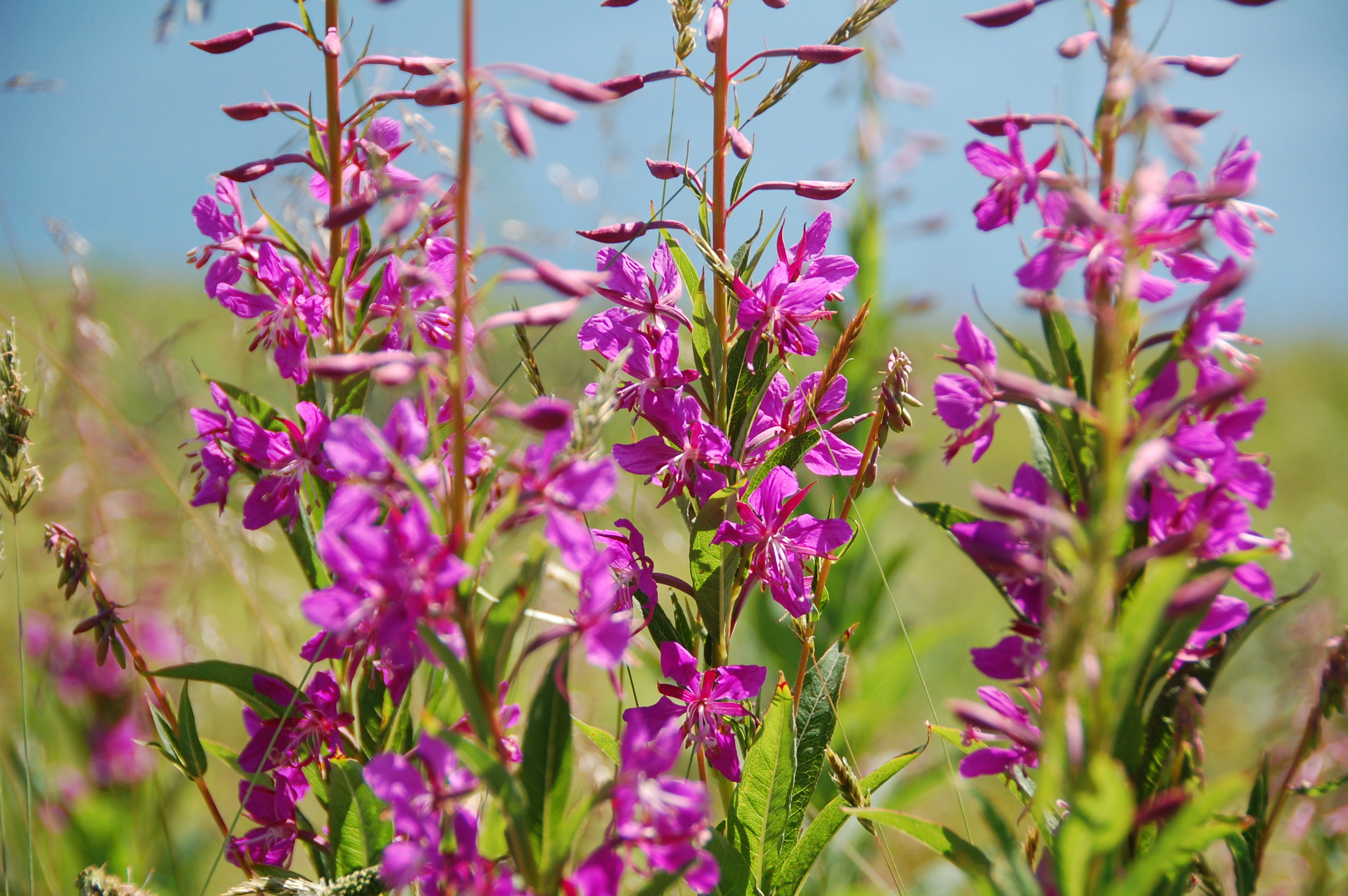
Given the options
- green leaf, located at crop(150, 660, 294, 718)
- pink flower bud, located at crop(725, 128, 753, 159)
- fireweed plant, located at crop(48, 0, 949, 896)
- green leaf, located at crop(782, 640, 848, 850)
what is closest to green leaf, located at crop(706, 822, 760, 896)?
fireweed plant, located at crop(48, 0, 949, 896)

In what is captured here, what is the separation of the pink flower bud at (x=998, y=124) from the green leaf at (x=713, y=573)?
0.61 metres

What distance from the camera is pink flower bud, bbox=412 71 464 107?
93 cm

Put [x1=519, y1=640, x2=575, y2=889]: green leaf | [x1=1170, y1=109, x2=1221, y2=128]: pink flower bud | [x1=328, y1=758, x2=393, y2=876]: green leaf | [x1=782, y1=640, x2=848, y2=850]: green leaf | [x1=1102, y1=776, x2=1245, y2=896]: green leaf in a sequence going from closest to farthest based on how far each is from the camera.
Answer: [x1=1102, y1=776, x2=1245, y2=896]: green leaf, [x1=519, y1=640, x2=575, y2=889]: green leaf, [x1=1170, y1=109, x2=1221, y2=128]: pink flower bud, [x1=328, y1=758, x2=393, y2=876]: green leaf, [x1=782, y1=640, x2=848, y2=850]: green leaf

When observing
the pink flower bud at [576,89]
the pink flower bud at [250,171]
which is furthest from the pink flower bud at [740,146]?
the pink flower bud at [250,171]

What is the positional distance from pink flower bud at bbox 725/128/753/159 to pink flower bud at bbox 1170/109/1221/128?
1.81 feet

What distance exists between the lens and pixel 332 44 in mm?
1237

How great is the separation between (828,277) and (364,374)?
73 centimetres

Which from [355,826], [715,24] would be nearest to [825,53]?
Result: [715,24]

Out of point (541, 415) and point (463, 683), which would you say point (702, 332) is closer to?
point (541, 415)

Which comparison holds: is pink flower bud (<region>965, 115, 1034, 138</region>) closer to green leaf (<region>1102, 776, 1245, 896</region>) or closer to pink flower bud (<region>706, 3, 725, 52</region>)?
pink flower bud (<region>706, 3, 725, 52</region>)

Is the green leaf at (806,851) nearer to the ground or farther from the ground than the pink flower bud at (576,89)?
nearer to the ground

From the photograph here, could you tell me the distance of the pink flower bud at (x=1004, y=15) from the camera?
107 cm

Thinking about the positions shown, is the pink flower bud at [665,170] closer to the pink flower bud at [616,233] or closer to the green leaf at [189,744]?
the pink flower bud at [616,233]

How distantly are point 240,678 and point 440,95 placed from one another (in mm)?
883
